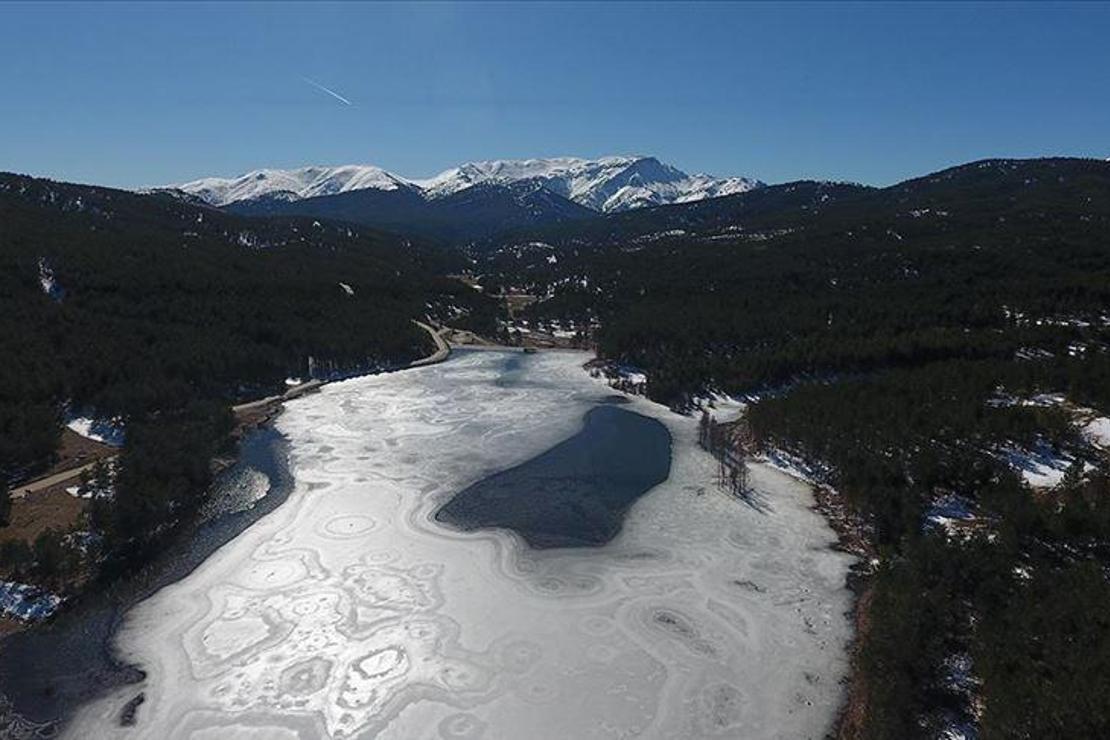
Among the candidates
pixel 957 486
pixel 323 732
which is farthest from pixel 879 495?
pixel 323 732

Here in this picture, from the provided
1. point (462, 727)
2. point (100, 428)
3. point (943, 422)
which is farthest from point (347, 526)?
point (943, 422)

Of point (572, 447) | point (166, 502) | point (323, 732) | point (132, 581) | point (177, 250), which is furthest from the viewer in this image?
point (177, 250)

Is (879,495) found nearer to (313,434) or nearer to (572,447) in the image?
(572,447)

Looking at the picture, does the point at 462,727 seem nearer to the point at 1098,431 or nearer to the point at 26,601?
the point at 26,601

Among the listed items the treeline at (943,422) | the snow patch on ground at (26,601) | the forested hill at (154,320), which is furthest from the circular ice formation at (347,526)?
the treeline at (943,422)

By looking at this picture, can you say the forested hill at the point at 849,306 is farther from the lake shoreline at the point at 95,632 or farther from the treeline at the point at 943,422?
the lake shoreline at the point at 95,632

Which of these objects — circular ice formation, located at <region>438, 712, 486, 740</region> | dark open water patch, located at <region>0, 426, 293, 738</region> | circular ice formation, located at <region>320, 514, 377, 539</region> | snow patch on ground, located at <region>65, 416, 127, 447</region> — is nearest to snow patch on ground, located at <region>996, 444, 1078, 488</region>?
circular ice formation, located at <region>438, 712, 486, 740</region>

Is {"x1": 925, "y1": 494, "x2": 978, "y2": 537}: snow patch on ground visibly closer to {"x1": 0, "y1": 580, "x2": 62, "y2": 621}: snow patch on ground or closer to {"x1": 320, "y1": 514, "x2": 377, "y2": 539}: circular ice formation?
{"x1": 320, "y1": 514, "x2": 377, "y2": 539}: circular ice formation
